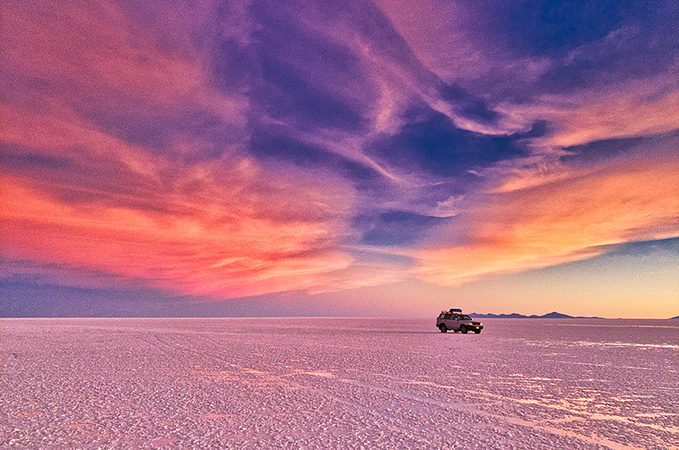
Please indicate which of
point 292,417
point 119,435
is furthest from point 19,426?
point 292,417

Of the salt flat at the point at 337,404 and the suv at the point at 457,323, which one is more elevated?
the suv at the point at 457,323

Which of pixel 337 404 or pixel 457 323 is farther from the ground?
pixel 457 323

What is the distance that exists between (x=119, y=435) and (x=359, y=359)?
44.3 ft

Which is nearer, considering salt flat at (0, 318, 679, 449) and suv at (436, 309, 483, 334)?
salt flat at (0, 318, 679, 449)

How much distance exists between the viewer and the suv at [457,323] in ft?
141

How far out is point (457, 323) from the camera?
146ft

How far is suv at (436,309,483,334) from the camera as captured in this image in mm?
42969

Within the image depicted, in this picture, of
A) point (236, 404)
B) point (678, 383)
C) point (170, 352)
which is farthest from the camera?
point (170, 352)

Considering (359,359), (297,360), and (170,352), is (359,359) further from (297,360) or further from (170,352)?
(170,352)

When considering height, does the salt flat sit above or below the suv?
below

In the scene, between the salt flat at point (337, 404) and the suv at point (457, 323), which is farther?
the suv at point (457, 323)

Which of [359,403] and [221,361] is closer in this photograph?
[359,403]

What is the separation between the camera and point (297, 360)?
2023cm

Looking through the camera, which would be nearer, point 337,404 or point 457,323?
point 337,404
